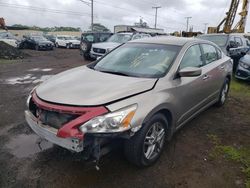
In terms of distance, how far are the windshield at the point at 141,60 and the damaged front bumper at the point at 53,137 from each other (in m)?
1.28

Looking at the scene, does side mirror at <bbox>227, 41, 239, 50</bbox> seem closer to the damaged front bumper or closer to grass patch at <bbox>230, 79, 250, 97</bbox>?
grass patch at <bbox>230, 79, 250, 97</bbox>

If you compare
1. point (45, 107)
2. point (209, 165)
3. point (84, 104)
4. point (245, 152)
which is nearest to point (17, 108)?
point (45, 107)

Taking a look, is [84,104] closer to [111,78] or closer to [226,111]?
[111,78]

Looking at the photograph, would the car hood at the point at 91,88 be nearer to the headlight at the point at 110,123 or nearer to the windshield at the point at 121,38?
the headlight at the point at 110,123

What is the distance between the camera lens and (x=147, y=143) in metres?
3.09

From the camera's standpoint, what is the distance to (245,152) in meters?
3.67

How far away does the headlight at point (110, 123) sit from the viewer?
248cm

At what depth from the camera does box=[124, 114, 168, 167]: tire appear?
283cm

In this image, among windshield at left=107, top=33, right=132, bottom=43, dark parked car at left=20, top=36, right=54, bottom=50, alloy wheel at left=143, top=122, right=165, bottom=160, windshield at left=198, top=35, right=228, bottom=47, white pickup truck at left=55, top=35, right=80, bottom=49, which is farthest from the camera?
white pickup truck at left=55, top=35, right=80, bottom=49

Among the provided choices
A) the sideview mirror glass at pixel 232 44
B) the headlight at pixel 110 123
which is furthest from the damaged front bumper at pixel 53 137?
the sideview mirror glass at pixel 232 44

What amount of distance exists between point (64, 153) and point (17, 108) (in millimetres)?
2474

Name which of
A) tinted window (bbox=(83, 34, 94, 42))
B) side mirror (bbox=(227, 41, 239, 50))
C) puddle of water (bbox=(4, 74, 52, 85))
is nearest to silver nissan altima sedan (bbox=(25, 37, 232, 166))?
puddle of water (bbox=(4, 74, 52, 85))

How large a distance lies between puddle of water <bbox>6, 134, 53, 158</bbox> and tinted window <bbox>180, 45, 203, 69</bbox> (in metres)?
2.39

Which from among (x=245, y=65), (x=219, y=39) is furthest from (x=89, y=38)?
(x=245, y=65)
